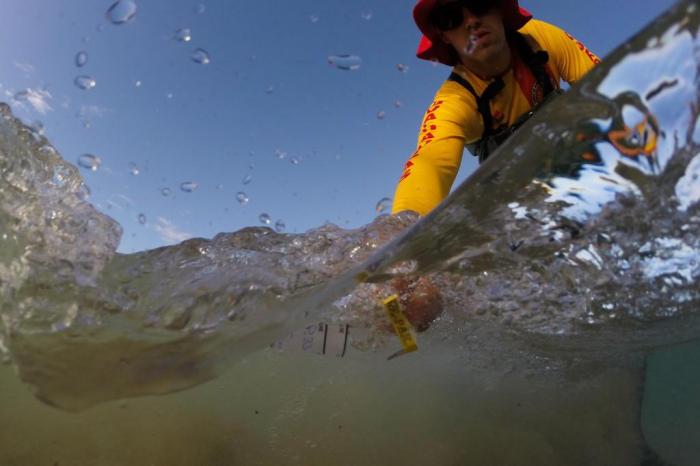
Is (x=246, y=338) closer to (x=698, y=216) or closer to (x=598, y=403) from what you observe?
(x=698, y=216)

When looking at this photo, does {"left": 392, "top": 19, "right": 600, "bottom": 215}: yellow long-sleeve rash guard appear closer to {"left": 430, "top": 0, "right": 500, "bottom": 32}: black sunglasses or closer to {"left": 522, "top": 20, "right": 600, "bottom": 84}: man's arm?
{"left": 522, "top": 20, "right": 600, "bottom": 84}: man's arm

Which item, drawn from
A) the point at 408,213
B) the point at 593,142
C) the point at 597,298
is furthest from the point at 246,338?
the point at 597,298

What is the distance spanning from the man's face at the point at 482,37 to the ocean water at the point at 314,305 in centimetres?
124

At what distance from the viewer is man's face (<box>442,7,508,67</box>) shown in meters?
2.70

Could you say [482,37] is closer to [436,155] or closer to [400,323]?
[436,155]

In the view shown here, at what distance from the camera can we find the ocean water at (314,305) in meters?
1.75

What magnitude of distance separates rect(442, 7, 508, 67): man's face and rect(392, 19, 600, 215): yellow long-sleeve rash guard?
0.12 meters

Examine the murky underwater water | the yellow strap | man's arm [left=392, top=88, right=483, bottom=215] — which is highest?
man's arm [left=392, top=88, right=483, bottom=215]

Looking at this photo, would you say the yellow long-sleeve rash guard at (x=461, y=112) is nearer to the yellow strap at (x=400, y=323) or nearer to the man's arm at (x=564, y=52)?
the man's arm at (x=564, y=52)

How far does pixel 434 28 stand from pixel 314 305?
6.23 ft

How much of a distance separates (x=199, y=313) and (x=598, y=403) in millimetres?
3078

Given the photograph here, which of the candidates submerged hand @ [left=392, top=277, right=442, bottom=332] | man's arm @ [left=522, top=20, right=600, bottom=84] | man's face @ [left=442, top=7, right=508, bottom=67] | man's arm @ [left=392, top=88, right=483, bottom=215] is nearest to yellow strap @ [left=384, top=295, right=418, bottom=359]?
submerged hand @ [left=392, top=277, right=442, bottom=332]

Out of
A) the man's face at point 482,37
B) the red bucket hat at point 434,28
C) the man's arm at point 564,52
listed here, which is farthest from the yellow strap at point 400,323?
the man's arm at point 564,52

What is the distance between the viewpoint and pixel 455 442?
2742 millimetres
